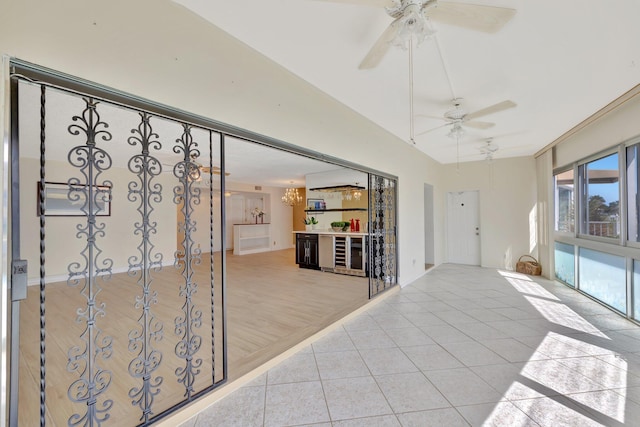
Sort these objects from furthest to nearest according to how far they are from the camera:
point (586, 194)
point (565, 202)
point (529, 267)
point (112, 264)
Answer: point (529, 267) < point (565, 202) < point (586, 194) < point (112, 264)

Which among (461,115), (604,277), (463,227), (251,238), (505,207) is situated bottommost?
(604,277)

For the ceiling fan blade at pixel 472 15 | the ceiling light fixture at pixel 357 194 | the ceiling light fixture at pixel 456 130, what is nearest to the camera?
the ceiling fan blade at pixel 472 15

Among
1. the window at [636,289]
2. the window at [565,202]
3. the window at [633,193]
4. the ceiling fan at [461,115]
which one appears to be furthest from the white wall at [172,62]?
the window at [565,202]

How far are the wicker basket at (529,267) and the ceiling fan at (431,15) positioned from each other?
6.22 metres

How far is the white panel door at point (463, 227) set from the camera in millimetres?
7125

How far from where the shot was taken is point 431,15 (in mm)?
1535

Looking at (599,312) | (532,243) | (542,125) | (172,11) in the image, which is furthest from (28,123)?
(532,243)

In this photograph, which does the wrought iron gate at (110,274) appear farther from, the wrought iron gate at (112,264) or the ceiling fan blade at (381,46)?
the ceiling fan blade at (381,46)

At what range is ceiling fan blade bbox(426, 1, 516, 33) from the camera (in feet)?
4.60

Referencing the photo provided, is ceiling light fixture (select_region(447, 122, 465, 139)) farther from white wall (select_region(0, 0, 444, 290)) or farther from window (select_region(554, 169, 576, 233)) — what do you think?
window (select_region(554, 169, 576, 233))

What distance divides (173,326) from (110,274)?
2.20 m

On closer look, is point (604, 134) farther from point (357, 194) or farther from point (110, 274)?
point (110, 274)

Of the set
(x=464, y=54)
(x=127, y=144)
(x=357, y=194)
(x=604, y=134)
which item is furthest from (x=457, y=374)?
(x=127, y=144)

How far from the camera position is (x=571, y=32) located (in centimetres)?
206
